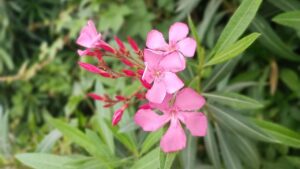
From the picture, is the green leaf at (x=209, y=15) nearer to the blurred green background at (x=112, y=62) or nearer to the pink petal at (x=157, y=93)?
the blurred green background at (x=112, y=62)

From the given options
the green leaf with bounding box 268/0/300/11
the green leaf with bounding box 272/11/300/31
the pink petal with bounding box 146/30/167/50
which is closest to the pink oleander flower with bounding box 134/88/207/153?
the pink petal with bounding box 146/30/167/50

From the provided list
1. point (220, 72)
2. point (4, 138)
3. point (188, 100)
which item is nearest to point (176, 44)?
point (188, 100)

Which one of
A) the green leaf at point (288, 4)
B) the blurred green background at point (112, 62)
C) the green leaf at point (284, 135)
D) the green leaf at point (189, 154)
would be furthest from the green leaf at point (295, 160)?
the green leaf at point (288, 4)

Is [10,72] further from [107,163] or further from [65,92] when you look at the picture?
[107,163]

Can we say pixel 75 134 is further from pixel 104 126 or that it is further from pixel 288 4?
pixel 288 4

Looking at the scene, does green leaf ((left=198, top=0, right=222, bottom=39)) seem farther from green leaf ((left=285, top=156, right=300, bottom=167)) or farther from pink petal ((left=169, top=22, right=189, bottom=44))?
pink petal ((left=169, top=22, right=189, bottom=44))

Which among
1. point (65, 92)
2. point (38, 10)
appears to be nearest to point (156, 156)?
point (65, 92)
